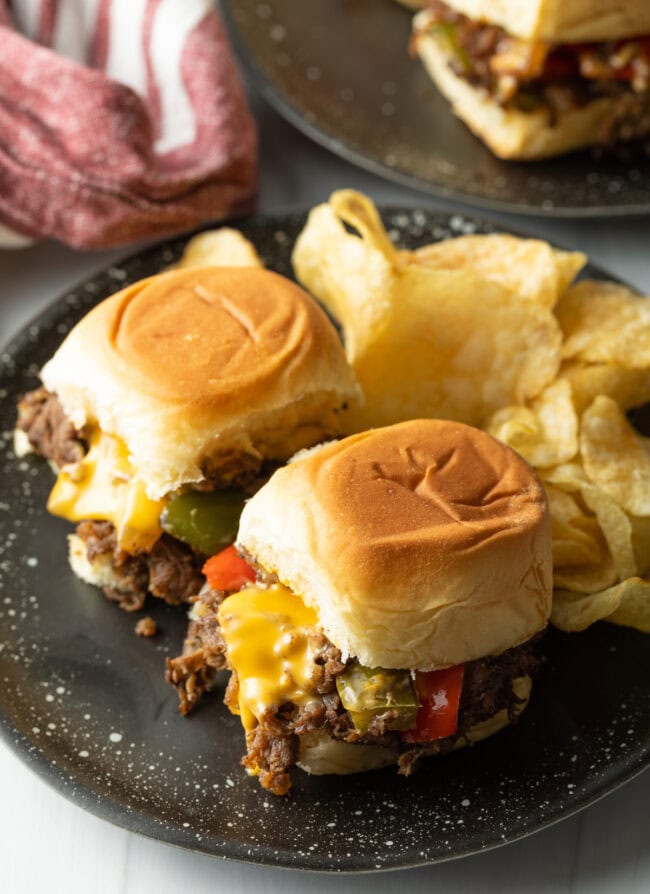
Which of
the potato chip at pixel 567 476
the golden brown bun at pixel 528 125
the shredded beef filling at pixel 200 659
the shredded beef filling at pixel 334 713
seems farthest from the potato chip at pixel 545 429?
the golden brown bun at pixel 528 125

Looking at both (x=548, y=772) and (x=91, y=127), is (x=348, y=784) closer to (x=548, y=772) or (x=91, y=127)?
(x=548, y=772)

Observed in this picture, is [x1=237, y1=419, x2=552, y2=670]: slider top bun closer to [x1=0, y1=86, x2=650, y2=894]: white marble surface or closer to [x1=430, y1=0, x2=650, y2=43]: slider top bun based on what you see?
[x1=0, y1=86, x2=650, y2=894]: white marble surface

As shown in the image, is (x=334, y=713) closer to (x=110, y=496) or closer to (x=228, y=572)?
(x=228, y=572)

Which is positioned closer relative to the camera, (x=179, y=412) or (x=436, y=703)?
(x=436, y=703)

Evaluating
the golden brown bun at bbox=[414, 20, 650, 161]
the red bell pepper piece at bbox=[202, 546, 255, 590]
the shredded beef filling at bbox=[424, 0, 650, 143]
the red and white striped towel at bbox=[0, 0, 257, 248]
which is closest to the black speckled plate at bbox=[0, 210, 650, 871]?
the red bell pepper piece at bbox=[202, 546, 255, 590]

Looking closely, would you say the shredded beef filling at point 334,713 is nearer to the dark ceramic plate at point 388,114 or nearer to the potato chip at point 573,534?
the potato chip at point 573,534

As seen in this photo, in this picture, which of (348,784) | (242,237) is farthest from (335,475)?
(242,237)

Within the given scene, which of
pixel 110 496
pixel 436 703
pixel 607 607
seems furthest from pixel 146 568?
pixel 607 607
